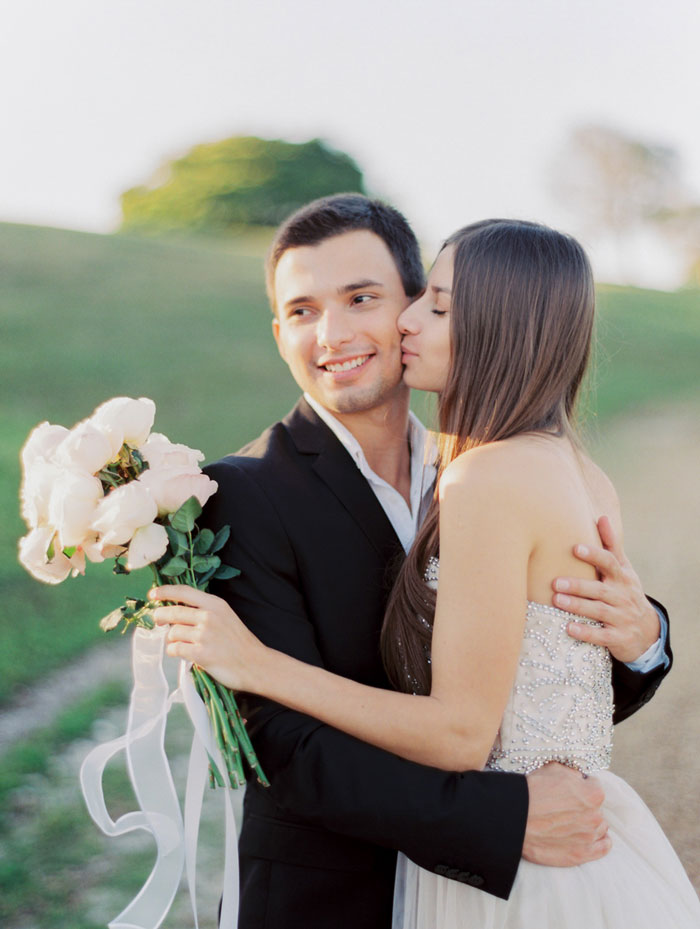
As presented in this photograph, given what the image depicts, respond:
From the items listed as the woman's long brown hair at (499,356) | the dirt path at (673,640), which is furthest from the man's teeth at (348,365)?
the dirt path at (673,640)

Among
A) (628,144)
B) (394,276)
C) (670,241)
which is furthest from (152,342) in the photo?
(628,144)

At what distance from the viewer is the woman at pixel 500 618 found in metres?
2.54

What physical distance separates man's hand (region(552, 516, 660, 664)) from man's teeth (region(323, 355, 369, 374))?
3.46ft

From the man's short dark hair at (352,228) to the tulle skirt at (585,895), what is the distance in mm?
1946

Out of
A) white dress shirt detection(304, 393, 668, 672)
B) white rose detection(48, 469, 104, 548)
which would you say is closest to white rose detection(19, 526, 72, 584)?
white rose detection(48, 469, 104, 548)

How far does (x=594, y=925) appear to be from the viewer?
253cm

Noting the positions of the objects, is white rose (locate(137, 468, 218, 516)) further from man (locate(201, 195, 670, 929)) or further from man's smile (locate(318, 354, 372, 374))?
man's smile (locate(318, 354, 372, 374))

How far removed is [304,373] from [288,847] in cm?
155

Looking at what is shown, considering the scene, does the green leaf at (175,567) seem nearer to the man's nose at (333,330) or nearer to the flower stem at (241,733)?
the flower stem at (241,733)

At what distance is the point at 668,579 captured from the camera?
410 inches

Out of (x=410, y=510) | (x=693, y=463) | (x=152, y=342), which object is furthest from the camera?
(x=152, y=342)

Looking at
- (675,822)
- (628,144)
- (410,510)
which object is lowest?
(675,822)

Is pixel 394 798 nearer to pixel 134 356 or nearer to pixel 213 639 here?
pixel 213 639

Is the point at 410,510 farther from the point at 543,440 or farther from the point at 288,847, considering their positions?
the point at 288,847
